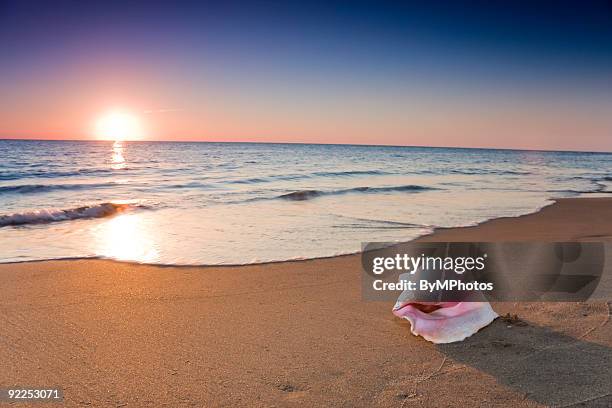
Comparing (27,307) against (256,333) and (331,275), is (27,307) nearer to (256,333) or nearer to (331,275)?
(256,333)

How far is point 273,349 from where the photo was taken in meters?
3.44

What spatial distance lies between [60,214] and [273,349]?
855 cm

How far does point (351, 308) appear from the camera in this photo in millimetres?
4297

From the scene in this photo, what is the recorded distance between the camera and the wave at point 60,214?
9480mm

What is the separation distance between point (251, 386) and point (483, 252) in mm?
5016

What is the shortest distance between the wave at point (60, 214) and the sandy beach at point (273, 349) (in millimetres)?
4953

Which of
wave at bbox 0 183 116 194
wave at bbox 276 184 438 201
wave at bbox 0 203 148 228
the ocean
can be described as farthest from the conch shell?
wave at bbox 0 183 116 194

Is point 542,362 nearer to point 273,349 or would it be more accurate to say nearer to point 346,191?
point 273,349

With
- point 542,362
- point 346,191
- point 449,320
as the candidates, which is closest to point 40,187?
point 346,191

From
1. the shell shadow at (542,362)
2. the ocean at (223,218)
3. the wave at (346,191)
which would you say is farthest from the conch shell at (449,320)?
the wave at (346,191)

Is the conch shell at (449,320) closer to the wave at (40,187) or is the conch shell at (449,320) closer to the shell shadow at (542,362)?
the shell shadow at (542,362)

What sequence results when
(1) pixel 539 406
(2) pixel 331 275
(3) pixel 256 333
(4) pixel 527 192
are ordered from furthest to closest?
(4) pixel 527 192 < (2) pixel 331 275 < (3) pixel 256 333 < (1) pixel 539 406

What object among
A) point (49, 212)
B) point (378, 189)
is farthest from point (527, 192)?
point (49, 212)

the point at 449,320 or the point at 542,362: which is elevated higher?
the point at 449,320
